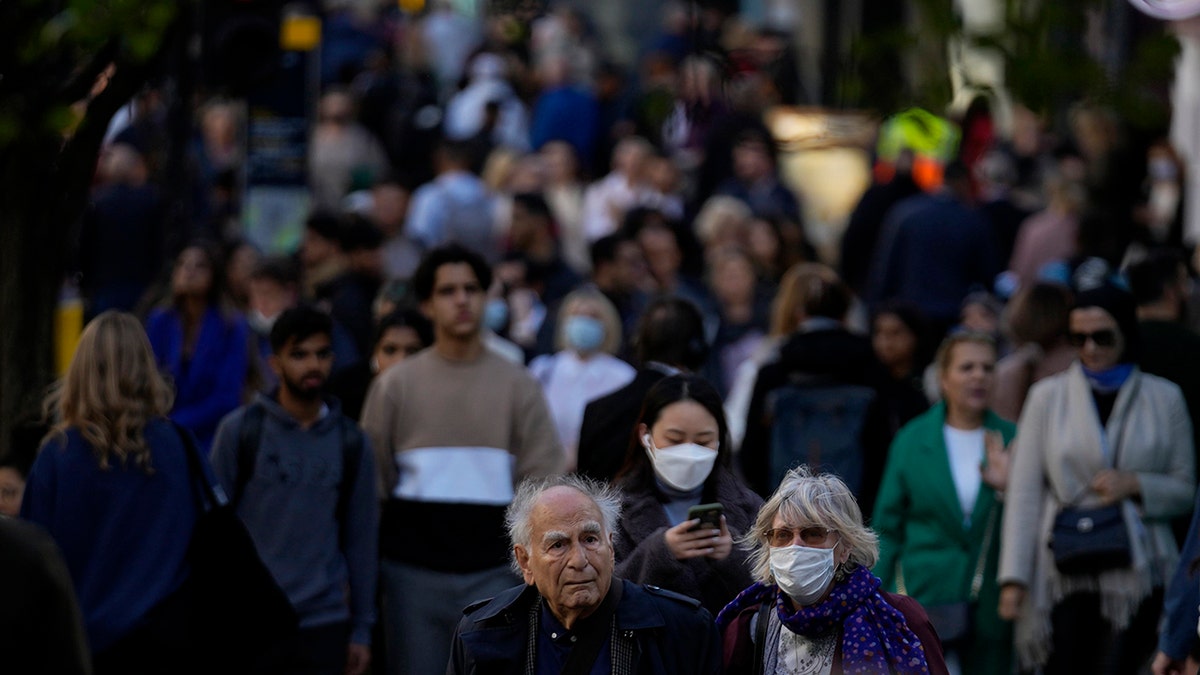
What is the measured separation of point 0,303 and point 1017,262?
27.9 ft

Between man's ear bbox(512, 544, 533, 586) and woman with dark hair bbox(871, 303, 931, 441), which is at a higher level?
woman with dark hair bbox(871, 303, 931, 441)

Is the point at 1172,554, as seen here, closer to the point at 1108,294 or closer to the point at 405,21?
the point at 1108,294

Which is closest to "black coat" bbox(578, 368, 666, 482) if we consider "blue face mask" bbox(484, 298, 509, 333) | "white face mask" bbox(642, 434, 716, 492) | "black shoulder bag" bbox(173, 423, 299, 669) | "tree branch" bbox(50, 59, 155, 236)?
"white face mask" bbox(642, 434, 716, 492)

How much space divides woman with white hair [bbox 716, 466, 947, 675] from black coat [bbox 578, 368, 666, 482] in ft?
6.75

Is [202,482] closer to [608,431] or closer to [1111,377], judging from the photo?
[608,431]

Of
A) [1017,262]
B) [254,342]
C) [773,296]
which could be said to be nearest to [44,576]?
[254,342]

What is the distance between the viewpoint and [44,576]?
4.13 m

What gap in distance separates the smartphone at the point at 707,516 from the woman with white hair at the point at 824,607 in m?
0.47

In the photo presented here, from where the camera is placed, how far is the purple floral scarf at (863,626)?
20.5 feet

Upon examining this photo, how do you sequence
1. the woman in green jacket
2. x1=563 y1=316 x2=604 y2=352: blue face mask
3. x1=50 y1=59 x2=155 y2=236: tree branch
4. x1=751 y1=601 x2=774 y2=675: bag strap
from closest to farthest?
x1=751 y1=601 x2=774 y2=675: bag strap → x1=50 y1=59 x2=155 y2=236: tree branch → the woman in green jacket → x1=563 y1=316 x2=604 y2=352: blue face mask

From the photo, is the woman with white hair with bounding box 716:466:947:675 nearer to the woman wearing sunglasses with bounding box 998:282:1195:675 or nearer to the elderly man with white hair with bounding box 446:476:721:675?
the elderly man with white hair with bounding box 446:476:721:675

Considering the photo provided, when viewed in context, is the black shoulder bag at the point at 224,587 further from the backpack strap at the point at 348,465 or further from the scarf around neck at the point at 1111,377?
the scarf around neck at the point at 1111,377

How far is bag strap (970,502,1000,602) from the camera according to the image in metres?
9.67

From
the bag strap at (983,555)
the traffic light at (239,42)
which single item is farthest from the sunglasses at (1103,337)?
the traffic light at (239,42)
